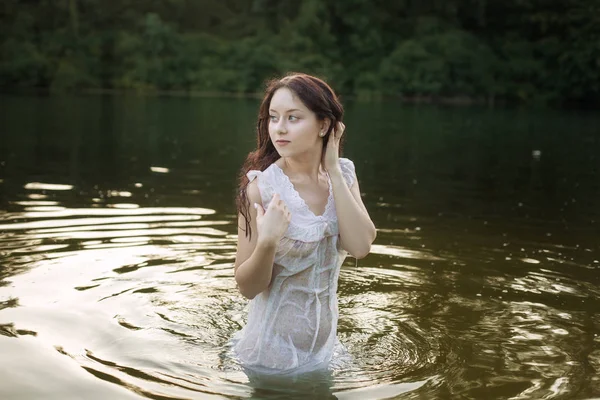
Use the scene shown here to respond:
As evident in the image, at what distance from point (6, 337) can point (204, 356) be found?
1.21 m

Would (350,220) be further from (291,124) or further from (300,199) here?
(291,124)

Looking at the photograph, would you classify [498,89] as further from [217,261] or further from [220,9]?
[217,261]

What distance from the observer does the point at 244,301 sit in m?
6.51

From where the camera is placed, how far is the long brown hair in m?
4.46

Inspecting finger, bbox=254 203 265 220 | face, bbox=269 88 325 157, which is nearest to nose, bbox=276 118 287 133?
face, bbox=269 88 325 157

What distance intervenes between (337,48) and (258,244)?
44.7 metres

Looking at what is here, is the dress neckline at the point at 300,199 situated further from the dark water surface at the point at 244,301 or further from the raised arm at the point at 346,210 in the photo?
the dark water surface at the point at 244,301

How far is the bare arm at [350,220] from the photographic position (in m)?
4.55

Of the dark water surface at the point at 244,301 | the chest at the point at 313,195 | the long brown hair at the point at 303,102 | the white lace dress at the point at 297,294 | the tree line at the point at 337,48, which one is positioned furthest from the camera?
the tree line at the point at 337,48

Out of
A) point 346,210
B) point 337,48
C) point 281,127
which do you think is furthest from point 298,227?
point 337,48

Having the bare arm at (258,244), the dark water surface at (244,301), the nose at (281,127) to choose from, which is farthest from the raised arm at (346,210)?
the dark water surface at (244,301)

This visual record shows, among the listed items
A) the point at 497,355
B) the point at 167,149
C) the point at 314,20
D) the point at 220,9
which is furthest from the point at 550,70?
the point at 497,355

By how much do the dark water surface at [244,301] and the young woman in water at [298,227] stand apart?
197 mm

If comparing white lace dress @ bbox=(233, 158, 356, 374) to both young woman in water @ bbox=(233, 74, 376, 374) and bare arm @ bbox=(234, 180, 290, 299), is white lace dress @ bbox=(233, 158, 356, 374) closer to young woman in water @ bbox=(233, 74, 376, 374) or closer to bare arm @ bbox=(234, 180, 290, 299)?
young woman in water @ bbox=(233, 74, 376, 374)
